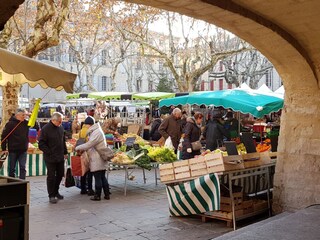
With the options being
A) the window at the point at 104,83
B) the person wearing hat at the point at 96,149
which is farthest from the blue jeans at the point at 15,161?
the window at the point at 104,83

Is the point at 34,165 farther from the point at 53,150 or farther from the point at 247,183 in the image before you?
the point at 247,183

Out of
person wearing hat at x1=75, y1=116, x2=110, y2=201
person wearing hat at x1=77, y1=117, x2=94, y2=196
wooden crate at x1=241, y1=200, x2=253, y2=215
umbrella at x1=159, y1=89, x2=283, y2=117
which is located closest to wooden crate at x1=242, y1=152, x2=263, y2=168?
wooden crate at x1=241, y1=200, x2=253, y2=215

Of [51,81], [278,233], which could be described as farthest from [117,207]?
[278,233]

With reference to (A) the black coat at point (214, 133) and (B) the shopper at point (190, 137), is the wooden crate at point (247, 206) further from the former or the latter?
(A) the black coat at point (214, 133)

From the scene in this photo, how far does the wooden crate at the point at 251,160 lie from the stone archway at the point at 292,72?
1.17ft

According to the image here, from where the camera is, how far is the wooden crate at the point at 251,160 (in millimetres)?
6629

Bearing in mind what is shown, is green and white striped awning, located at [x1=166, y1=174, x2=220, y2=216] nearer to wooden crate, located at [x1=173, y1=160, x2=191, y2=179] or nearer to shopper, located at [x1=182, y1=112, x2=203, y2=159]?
wooden crate, located at [x1=173, y1=160, x2=191, y2=179]

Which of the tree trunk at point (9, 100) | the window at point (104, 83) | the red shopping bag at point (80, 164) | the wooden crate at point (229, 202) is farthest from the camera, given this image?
the window at point (104, 83)

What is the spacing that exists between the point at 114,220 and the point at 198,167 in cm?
168

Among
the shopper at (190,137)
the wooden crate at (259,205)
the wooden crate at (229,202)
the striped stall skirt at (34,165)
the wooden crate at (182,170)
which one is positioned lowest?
the wooden crate at (259,205)

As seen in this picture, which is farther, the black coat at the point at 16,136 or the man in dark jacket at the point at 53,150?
the black coat at the point at 16,136

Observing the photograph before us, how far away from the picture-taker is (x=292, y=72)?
671cm

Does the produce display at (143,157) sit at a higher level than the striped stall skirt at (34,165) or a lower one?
higher

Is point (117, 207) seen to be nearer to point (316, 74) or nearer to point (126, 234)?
point (126, 234)
